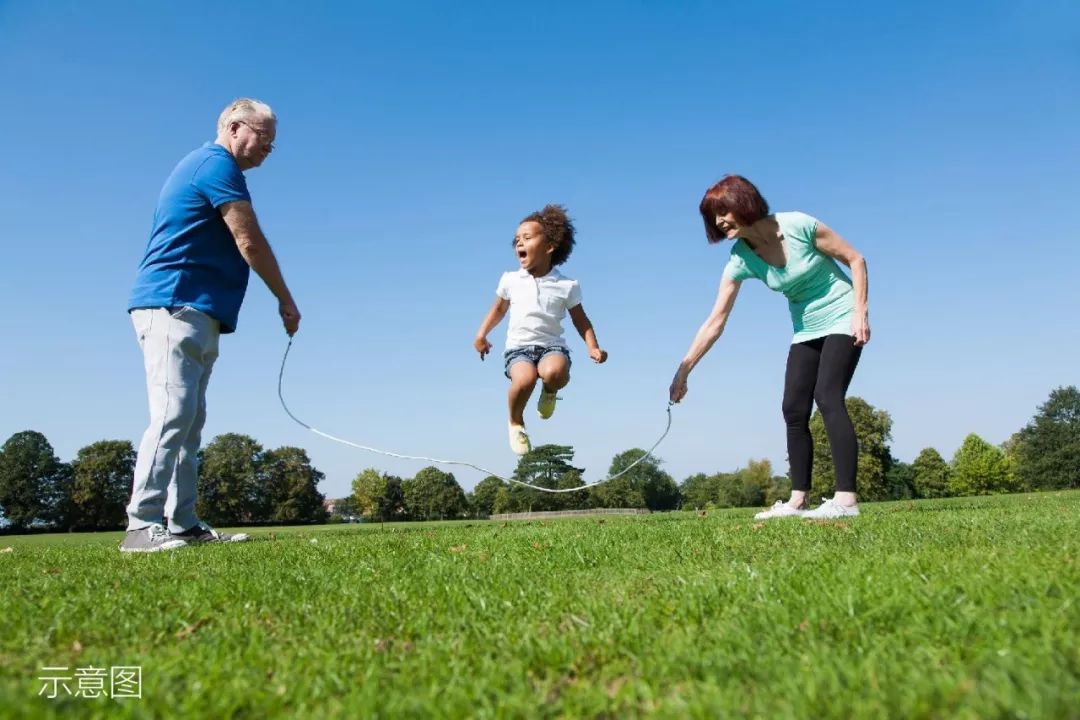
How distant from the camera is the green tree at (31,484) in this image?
70.6 m

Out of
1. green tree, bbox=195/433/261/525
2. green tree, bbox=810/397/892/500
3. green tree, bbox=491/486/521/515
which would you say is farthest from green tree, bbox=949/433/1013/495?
green tree, bbox=195/433/261/525

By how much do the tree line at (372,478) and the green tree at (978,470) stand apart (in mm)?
100

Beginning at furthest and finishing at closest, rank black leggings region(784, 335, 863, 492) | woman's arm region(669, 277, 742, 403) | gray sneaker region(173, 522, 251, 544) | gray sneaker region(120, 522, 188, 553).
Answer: woman's arm region(669, 277, 742, 403) < gray sneaker region(173, 522, 251, 544) < black leggings region(784, 335, 863, 492) < gray sneaker region(120, 522, 188, 553)

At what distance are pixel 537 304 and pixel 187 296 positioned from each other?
Answer: 3378 mm

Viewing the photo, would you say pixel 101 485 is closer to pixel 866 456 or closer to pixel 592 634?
pixel 866 456

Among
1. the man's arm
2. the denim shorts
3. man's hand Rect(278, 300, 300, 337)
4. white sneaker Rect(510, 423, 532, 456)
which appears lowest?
white sneaker Rect(510, 423, 532, 456)

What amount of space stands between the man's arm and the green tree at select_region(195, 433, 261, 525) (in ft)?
220

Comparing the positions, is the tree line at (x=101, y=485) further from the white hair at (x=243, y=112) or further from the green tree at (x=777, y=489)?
the white hair at (x=243, y=112)

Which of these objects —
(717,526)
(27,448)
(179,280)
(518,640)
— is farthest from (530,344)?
(27,448)

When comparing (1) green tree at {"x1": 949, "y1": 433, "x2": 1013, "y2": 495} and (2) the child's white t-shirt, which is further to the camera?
(1) green tree at {"x1": 949, "y1": 433, "x2": 1013, "y2": 495}

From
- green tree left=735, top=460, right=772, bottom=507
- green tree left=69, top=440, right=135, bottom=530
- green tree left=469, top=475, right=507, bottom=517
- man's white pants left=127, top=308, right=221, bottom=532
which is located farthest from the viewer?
green tree left=735, top=460, right=772, bottom=507

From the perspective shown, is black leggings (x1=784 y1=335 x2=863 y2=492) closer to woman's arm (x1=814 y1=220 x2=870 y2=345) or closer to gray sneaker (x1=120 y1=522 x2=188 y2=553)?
woman's arm (x1=814 y1=220 x2=870 y2=345)

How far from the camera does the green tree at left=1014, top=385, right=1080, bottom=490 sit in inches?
3125

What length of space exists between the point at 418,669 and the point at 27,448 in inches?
3335
